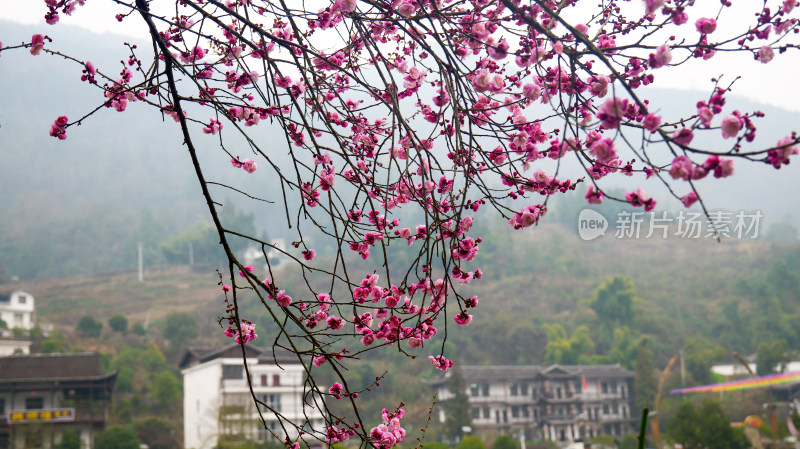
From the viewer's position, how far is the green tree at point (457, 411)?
25391 mm

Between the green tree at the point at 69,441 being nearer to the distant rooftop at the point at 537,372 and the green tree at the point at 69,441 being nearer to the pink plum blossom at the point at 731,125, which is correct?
the distant rooftop at the point at 537,372

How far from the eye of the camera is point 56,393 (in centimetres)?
2138

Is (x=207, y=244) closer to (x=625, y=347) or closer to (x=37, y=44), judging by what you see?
(x=625, y=347)

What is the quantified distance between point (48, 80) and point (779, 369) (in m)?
147

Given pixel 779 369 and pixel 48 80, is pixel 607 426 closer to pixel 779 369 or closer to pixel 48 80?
pixel 779 369

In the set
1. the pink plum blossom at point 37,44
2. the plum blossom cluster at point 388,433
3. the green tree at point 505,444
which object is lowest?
the green tree at point 505,444

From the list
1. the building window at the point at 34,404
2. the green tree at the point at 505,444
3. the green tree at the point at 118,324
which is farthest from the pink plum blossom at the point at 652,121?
the green tree at the point at 118,324

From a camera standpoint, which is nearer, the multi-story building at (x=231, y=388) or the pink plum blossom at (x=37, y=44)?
the pink plum blossom at (x=37, y=44)

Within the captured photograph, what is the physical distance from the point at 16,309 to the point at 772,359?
34.9 metres

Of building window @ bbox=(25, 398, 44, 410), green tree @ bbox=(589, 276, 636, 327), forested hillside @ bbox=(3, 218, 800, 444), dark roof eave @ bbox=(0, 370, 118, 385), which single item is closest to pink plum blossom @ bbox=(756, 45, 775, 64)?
dark roof eave @ bbox=(0, 370, 118, 385)

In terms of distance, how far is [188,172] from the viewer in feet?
402

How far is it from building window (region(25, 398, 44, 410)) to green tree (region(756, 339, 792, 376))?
2590 cm

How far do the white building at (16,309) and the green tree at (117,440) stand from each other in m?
19.8

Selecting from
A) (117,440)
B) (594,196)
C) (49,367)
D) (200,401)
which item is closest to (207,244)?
(200,401)
